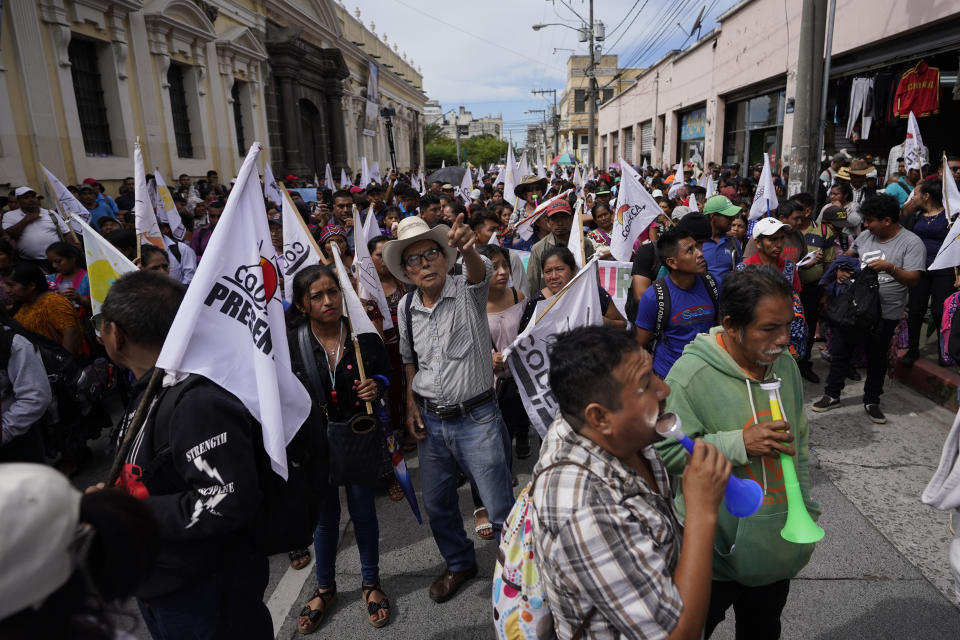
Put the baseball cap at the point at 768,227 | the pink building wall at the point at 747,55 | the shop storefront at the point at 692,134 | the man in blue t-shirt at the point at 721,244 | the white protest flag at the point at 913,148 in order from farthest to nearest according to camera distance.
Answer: the shop storefront at the point at 692,134, the pink building wall at the point at 747,55, the white protest flag at the point at 913,148, the man in blue t-shirt at the point at 721,244, the baseball cap at the point at 768,227

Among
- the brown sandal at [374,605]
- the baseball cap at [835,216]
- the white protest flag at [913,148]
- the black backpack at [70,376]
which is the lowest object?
the brown sandal at [374,605]

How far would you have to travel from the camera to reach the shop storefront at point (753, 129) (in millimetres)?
15578

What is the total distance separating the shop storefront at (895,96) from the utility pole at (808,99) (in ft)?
9.54

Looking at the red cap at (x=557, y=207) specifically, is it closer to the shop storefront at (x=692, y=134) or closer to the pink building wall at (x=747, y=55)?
the pink building wall at (x=747, y=55)

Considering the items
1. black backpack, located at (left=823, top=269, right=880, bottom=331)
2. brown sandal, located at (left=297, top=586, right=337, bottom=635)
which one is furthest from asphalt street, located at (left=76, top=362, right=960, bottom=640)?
black backpack, located at (left=823, top=269, right=880, bottom=331)

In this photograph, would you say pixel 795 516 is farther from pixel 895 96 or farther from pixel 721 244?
pixel 895 96

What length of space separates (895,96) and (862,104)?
97cm

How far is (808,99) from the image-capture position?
7.61m

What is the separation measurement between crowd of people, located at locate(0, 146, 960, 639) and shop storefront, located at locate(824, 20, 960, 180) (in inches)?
225

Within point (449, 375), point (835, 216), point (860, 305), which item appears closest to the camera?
point (449, 375)

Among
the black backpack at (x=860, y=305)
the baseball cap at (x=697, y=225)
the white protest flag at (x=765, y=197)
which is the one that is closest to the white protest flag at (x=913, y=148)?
the white protest flag at (x=765, y=197)

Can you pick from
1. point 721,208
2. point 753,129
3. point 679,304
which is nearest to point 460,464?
point 679,304

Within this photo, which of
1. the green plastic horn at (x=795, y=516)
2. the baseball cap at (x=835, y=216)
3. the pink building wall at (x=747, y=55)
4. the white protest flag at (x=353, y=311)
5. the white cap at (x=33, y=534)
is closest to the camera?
the white cap at (x=33, y=534)

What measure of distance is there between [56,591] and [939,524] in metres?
4.25
